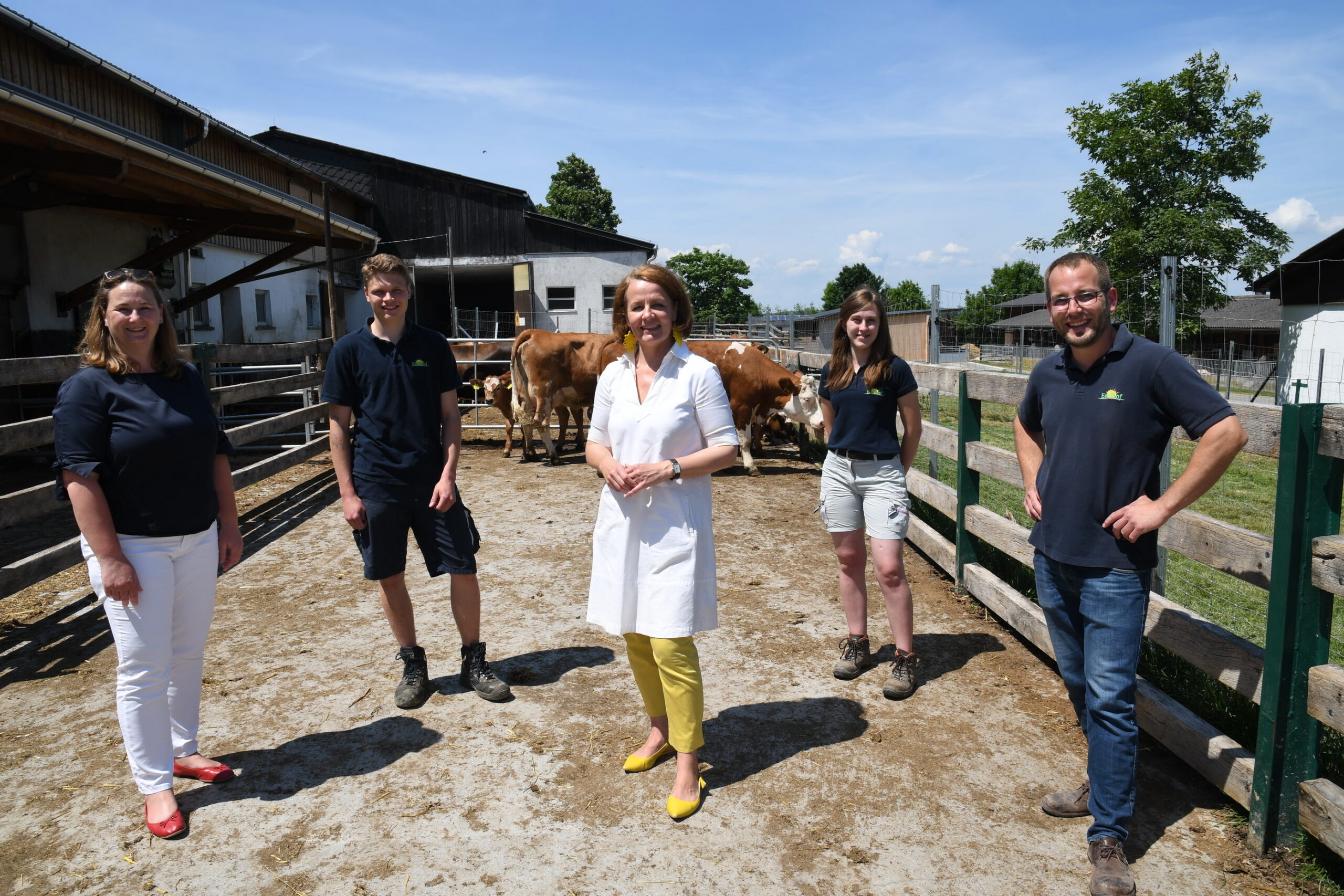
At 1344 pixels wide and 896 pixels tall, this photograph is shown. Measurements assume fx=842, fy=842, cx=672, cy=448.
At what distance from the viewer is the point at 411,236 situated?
27.1 m

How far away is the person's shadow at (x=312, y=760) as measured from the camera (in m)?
3.05

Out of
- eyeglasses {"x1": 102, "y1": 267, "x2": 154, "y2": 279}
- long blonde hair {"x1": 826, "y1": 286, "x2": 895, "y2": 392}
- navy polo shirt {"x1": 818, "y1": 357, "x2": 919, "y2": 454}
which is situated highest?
eyeglasses {"x1": 102, "y1": 267, "x2": 154, "y2": 279}

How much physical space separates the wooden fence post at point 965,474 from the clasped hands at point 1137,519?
2.53m

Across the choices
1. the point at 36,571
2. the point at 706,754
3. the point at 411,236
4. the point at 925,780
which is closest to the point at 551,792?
the point at 706,754

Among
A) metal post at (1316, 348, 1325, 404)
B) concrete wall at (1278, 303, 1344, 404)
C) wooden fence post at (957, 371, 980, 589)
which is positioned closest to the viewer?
metal post at (1316, 348, 1325, 404)

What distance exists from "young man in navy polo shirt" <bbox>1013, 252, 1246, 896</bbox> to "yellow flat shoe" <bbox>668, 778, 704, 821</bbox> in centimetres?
123

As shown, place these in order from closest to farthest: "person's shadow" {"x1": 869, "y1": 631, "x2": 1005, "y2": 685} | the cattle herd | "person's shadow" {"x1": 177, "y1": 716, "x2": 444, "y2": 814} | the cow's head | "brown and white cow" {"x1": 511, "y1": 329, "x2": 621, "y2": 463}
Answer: "person's shadow" {"x1": 177, "y1": 716, "x2": 444, "y2": 814}
"person's shadow" {"x1": 869, "y1": 631, "x2": 1005, "y2": 685}
the cow's head
the cattle herd
"brown and white cow" {"x1": 511, "y1": 329, "x2": 621, "y2": 463}

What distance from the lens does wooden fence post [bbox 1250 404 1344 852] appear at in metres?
2.39

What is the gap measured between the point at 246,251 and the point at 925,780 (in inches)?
718

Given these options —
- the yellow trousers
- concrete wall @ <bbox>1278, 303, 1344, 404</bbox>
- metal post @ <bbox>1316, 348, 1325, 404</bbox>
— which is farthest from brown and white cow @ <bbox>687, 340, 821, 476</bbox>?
concrete wall @ <bbox>1278, 303, 1344, 404</bbox>

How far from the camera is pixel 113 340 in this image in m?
2.81

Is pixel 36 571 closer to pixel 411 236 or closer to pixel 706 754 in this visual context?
pixel 706 754

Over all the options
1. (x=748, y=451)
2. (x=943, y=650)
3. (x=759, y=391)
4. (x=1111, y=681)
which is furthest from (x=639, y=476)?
(x=759, y=391)

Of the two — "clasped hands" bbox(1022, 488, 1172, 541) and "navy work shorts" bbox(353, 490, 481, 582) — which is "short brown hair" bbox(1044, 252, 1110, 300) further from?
"navy work shorts" bbox(353, 490, 481, 582)
